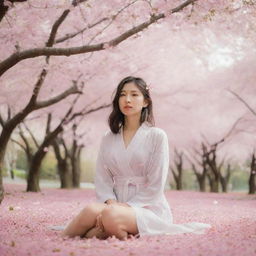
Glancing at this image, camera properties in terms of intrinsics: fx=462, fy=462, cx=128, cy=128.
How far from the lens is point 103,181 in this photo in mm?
5277

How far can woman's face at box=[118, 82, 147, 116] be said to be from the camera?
525 cm

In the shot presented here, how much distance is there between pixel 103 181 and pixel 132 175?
354mm

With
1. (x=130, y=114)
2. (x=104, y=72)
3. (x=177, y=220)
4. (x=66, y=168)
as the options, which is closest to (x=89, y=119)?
(x=66, y=168)

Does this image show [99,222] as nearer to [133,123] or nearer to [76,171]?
[133,123]

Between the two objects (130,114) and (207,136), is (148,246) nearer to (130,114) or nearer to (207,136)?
(130,114)

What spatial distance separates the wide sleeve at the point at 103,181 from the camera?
5195 mm

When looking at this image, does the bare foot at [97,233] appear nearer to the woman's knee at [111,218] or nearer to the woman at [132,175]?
the woman at [132,175]

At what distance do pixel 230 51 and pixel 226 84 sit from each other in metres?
1.78

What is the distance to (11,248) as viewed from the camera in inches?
163

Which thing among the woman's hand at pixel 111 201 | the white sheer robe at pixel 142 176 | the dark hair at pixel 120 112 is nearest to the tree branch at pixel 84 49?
the dark hair at pixel 120 112

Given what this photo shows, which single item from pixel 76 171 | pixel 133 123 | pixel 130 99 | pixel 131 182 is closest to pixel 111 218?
pixel 131 182

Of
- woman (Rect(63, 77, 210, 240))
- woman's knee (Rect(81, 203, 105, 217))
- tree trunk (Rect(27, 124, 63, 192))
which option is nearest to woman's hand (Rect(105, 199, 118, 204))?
woman (Rect(63, 77, 210, 240))

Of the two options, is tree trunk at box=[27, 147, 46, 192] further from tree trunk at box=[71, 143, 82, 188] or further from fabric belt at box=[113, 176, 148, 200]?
fabric belt at box=[113, 176, 148, 200]

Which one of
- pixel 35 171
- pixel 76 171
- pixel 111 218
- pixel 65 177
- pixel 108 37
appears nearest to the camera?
pixel 111 218
